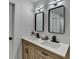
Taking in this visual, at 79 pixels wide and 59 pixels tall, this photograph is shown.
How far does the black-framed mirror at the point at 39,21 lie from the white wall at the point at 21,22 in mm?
265

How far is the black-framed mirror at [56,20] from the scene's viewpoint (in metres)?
1.94

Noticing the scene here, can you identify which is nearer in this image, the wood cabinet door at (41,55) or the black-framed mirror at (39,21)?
the wood cabinet door at (41,55)

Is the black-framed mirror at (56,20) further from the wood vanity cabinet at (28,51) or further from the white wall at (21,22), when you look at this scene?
the white wall at (21,22)

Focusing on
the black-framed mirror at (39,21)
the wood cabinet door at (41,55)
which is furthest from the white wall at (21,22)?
the wood cabinet door at (41,55)

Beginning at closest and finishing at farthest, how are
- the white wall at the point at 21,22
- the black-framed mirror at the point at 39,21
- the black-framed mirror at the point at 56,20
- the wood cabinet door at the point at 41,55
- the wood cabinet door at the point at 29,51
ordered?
1. the wood cabinet door at the point at 41,55
2. the black-framed mirror at the point at 56,20
3. the wood cabinet door at the point at 29,51
4. the black-framed mirror at the point at 39,21
5. the white wall at the point at 21,22

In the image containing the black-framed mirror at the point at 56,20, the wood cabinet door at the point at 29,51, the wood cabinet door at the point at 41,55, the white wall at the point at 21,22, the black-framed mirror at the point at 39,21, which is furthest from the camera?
the white wall at the point at 21,22

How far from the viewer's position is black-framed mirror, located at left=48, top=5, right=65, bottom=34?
6.38 ft

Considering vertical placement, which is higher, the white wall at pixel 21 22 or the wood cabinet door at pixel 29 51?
the white wall at pixel 21 22

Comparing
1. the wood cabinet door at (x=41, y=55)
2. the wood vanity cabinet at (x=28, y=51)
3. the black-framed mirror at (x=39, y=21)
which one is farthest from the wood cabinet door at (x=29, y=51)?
the black-framed mirror at (x=39, y=21)

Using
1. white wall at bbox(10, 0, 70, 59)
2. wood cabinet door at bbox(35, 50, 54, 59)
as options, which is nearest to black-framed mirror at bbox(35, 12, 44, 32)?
white wall at bbox(10, 0, 70, 59)

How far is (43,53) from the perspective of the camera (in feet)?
5.84

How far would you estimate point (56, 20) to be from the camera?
216 centimetres

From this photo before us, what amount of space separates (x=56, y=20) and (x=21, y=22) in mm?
1427
